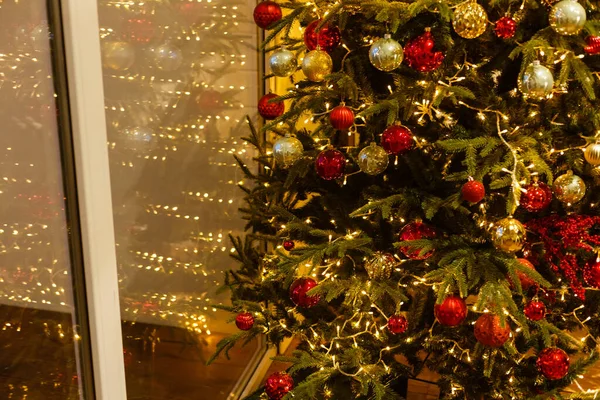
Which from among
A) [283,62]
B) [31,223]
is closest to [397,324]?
[283,62]

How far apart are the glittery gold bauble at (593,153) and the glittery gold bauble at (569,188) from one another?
0.06m

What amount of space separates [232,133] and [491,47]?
983 millimetres

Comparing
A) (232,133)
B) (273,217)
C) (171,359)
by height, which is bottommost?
(171,359)

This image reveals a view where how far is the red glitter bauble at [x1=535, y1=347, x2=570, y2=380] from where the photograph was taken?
146 centimetres

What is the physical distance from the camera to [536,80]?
1281 mm

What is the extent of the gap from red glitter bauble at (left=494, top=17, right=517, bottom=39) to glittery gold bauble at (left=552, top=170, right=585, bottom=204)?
1.17ft

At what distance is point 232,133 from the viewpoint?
7.06 ft

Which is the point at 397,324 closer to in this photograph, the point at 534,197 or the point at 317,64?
the point at 534,197

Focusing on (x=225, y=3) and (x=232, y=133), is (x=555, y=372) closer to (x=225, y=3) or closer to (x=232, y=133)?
(x=232, y=133)

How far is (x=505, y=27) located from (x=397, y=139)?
0.35 meters

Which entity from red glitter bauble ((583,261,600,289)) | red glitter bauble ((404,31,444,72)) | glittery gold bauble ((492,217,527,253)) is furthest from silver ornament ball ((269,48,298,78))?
red glitter bauble ((583,261,600,289))

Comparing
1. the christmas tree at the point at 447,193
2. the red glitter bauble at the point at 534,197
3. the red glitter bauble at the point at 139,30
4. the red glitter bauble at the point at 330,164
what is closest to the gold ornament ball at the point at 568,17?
the christmas tree at the point at 447,193

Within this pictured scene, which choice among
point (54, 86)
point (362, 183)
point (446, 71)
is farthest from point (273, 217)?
point (54, 86)

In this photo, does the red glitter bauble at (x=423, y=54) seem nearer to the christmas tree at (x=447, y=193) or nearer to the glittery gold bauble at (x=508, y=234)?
the christmas tree at (x=447, y=193)
